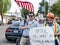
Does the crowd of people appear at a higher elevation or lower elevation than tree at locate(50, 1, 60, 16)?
higher

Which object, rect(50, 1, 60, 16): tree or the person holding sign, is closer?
the person holding sign

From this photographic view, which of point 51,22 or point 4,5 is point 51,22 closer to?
point 51,22

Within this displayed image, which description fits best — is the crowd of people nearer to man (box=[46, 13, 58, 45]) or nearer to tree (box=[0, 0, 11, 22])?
man (box=[46, 13, 58, 45])

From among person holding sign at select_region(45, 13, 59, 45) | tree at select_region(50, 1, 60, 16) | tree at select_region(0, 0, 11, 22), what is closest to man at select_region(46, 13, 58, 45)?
person holding sign at select_region(45, 13, 59, 45)

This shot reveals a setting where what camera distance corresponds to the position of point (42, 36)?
8383 millimetres

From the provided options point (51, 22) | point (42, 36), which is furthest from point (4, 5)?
point (51, 22)

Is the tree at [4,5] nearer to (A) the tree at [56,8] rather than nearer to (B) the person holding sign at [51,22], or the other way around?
(A) the tree at [56,8]

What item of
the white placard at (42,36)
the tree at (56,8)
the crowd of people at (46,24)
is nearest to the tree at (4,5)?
the tree at (56,8)

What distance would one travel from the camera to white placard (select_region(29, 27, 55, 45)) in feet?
27.1

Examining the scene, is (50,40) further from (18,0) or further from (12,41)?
(12,41)

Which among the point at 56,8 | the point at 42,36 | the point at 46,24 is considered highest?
the point at 46,24

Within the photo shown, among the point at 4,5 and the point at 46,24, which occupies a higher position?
the point at 46,24

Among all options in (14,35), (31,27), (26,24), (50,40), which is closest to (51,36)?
A: (50,40)

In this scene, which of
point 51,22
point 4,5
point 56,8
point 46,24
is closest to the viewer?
point 51,22
